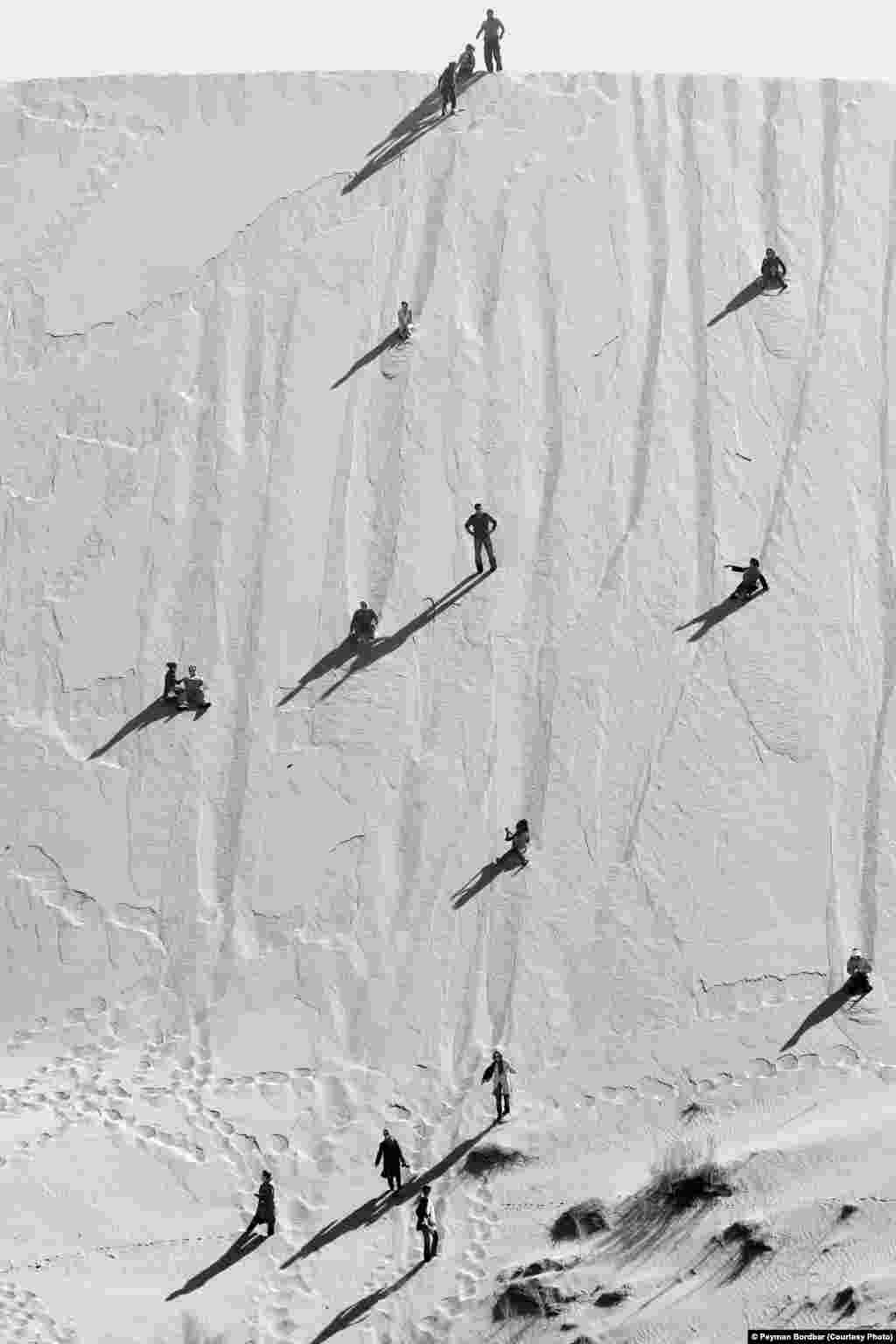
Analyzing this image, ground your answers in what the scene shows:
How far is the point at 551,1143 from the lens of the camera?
3238 centimetres

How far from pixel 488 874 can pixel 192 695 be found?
14.9 ft

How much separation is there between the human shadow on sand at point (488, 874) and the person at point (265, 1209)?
496 centimetres

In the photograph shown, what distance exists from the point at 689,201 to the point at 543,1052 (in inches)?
579

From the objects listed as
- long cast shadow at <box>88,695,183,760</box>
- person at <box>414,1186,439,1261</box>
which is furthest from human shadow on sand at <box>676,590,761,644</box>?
person at <box>414,1186,439,1261</box>

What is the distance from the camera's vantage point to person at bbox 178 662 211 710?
37094 mm

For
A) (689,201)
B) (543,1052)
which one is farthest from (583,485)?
(543,1052)

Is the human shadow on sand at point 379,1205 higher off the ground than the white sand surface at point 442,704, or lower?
lower

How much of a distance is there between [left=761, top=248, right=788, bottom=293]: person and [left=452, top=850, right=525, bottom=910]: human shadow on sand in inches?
413

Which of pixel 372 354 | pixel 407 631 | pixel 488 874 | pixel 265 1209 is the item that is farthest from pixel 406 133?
pixel 265 1209

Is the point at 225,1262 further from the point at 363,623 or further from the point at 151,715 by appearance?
the point at 363,623

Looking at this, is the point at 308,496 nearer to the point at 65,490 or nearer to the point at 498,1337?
the point at 65,490

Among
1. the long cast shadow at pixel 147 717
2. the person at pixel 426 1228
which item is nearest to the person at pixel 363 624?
the long cast shadow at pixel 147 717

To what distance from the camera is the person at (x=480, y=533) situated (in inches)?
1492

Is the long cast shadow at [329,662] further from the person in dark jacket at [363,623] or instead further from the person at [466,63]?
the person at [466,63]
